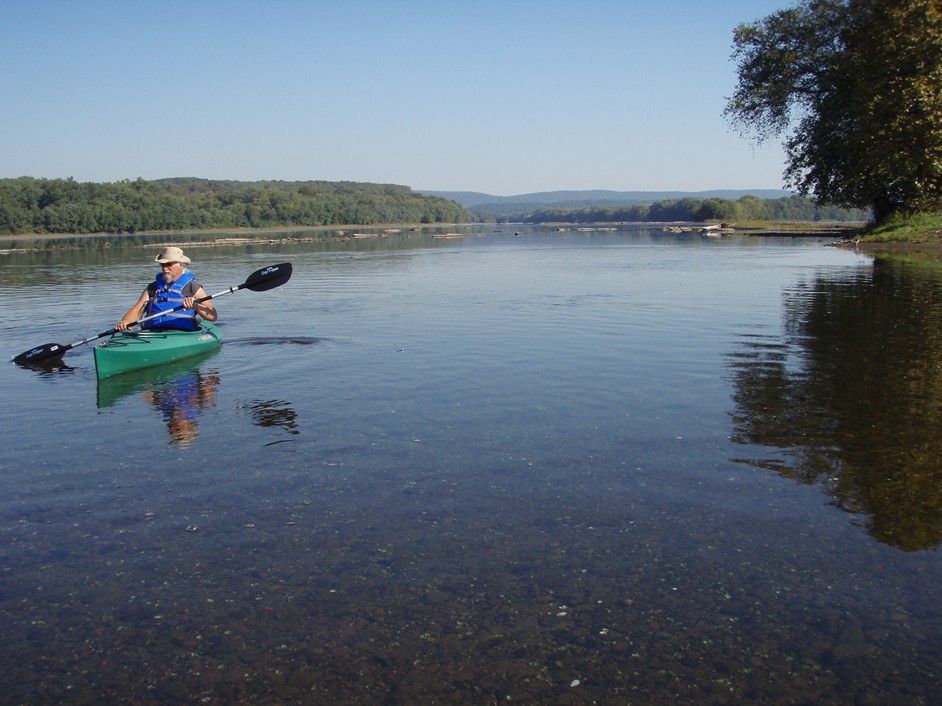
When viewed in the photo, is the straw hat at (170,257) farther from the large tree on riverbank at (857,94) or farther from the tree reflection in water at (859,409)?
the large tree on riverbank at (857,94)

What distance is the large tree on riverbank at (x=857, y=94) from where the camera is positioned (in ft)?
109

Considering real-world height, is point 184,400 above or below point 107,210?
below

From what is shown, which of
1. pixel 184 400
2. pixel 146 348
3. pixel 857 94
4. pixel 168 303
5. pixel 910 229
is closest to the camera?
pixel 184 400

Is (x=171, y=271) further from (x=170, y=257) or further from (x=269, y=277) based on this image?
(x=269, y=277)

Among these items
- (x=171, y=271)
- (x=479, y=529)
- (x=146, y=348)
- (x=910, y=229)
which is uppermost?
(x=910, y=229)

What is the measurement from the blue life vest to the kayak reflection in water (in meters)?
1.68

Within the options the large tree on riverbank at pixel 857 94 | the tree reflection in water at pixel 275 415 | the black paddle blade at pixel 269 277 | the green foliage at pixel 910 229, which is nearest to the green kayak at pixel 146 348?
the black paddle blade at pixel 269 277

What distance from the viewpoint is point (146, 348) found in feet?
46.2

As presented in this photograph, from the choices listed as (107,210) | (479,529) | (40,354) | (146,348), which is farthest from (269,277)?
(107,210)

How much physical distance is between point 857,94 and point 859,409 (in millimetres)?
32751

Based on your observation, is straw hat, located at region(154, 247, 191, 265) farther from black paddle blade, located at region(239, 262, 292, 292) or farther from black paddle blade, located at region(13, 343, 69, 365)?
black paddle blade, located at region(239, 262, 292, 292)

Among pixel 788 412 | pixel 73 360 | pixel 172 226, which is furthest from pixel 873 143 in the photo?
pixel 172 226

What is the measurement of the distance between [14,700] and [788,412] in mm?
9059

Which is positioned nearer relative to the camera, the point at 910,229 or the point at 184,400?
the point at 184,400
